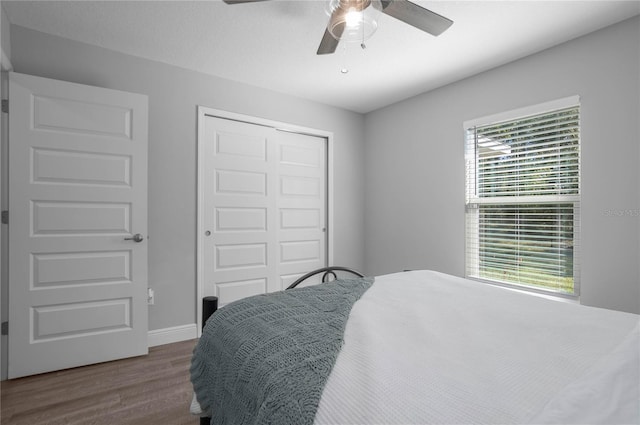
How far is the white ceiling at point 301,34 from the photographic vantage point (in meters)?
2.13

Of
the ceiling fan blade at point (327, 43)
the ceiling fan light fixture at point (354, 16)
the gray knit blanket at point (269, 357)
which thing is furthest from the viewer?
the ceiling fan blade at point (327, 43)

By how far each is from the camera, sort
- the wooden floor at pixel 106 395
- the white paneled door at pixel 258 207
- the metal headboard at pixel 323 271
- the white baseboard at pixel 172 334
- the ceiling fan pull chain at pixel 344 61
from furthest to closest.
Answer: the white paneled door at pixel 258 207
the white baseboard at pixel 172 334
the ceiling fan pull chain at pixel 344 61
the metal headboard at pixel 323 271
the wooden floor at pixel 106 395

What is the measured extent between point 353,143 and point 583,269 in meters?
2.74

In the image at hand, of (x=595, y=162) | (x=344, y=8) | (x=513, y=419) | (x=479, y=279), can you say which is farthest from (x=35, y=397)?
(x=595, y=162)

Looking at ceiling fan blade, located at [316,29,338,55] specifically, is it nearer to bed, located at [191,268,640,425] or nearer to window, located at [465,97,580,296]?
bed, located at [191,268,640,425]

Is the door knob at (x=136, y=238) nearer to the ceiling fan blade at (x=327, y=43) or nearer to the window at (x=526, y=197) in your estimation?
the ceiling fan blade at (x=327, y=43)

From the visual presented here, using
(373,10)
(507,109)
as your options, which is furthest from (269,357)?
(507,109)

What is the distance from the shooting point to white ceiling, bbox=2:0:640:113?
213 cm

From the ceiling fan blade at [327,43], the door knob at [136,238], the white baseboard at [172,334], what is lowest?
the white baseboard at [172,334]

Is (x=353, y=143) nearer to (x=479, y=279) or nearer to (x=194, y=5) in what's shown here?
(x=479, y=279)

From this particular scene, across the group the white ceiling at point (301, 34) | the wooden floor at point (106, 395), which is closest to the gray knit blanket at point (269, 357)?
the wooden floor at point (106, 395)

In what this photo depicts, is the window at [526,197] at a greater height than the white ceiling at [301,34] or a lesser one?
lesser

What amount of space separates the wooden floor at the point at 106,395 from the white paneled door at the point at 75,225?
0.15 m

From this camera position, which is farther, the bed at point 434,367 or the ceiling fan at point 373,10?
the ceiling fan at point 373,10
